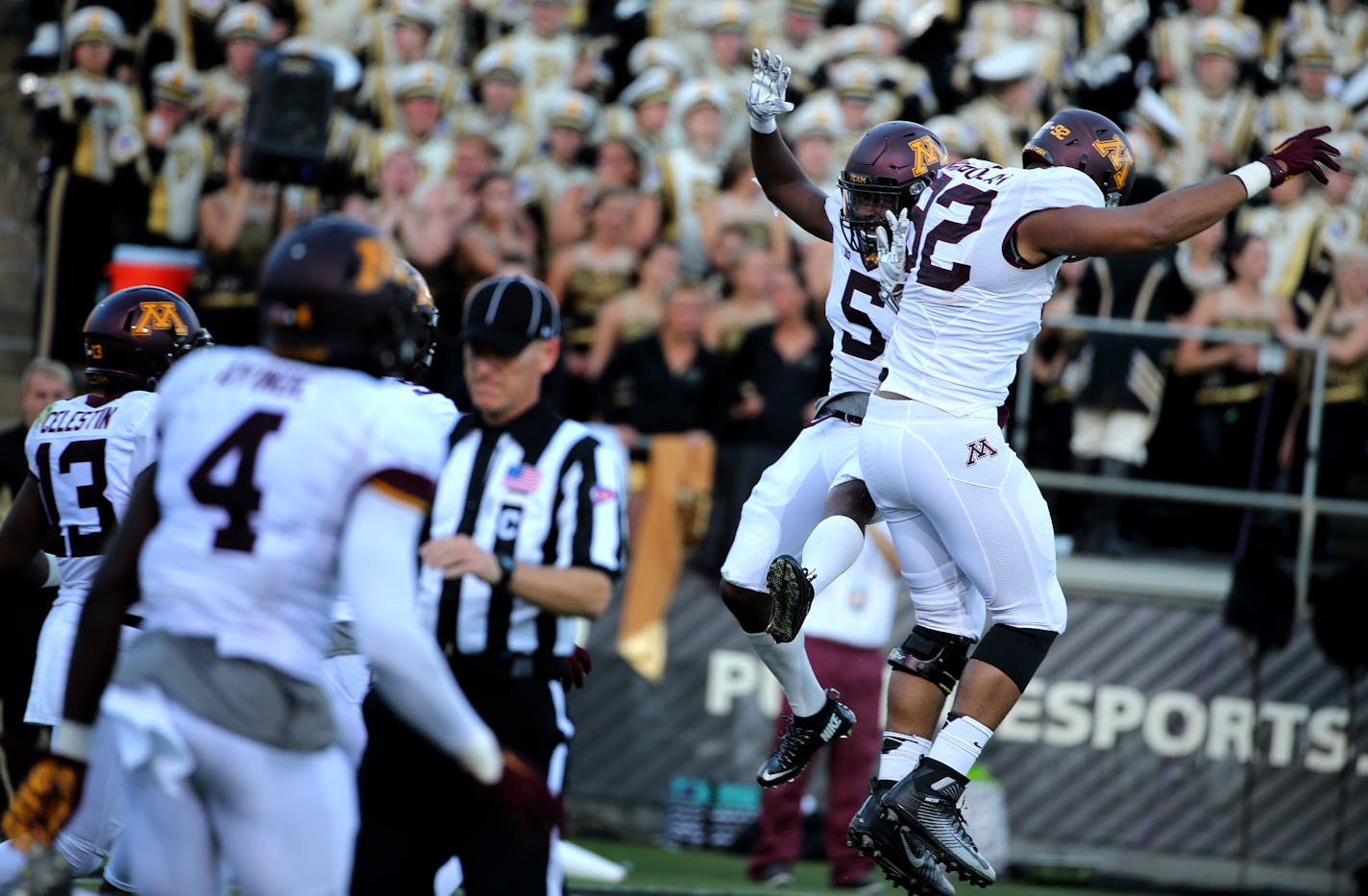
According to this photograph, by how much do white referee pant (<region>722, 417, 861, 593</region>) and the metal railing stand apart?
15.7ft

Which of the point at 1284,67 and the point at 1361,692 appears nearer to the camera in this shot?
the point at 1361,692

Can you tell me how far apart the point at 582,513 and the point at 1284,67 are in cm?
1115

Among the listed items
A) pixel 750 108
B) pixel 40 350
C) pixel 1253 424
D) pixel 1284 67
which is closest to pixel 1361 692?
pixel 1253 424

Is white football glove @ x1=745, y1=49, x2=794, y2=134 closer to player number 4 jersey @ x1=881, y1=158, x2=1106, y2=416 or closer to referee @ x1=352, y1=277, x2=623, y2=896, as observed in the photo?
player number 4 jersey @ x1=881, y1=158, x2=1106, y2=416

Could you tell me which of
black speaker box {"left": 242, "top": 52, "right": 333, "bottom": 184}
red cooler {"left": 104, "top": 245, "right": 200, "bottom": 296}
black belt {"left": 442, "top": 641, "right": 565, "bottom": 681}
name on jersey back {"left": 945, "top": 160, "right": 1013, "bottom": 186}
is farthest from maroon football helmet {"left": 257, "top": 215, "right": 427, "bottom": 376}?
red cooler {"left": 104, "top": 245, "right": 200, "bottom": 296}

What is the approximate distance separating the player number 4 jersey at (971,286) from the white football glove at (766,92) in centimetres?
103

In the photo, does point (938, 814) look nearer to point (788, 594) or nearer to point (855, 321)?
point (788, 594)

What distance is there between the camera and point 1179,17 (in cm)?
1522

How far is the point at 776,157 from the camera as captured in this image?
7.76 m

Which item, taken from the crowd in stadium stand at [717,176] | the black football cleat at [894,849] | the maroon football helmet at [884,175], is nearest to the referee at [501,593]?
the black football cleat at [894,849]

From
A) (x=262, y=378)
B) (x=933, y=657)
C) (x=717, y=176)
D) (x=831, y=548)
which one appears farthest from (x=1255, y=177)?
(x=717, y=176)

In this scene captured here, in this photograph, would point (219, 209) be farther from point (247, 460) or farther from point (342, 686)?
point (247, 460)

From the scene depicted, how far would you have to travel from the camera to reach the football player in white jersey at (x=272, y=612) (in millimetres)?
4406

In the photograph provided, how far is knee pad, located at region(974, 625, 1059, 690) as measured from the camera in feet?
22.3
